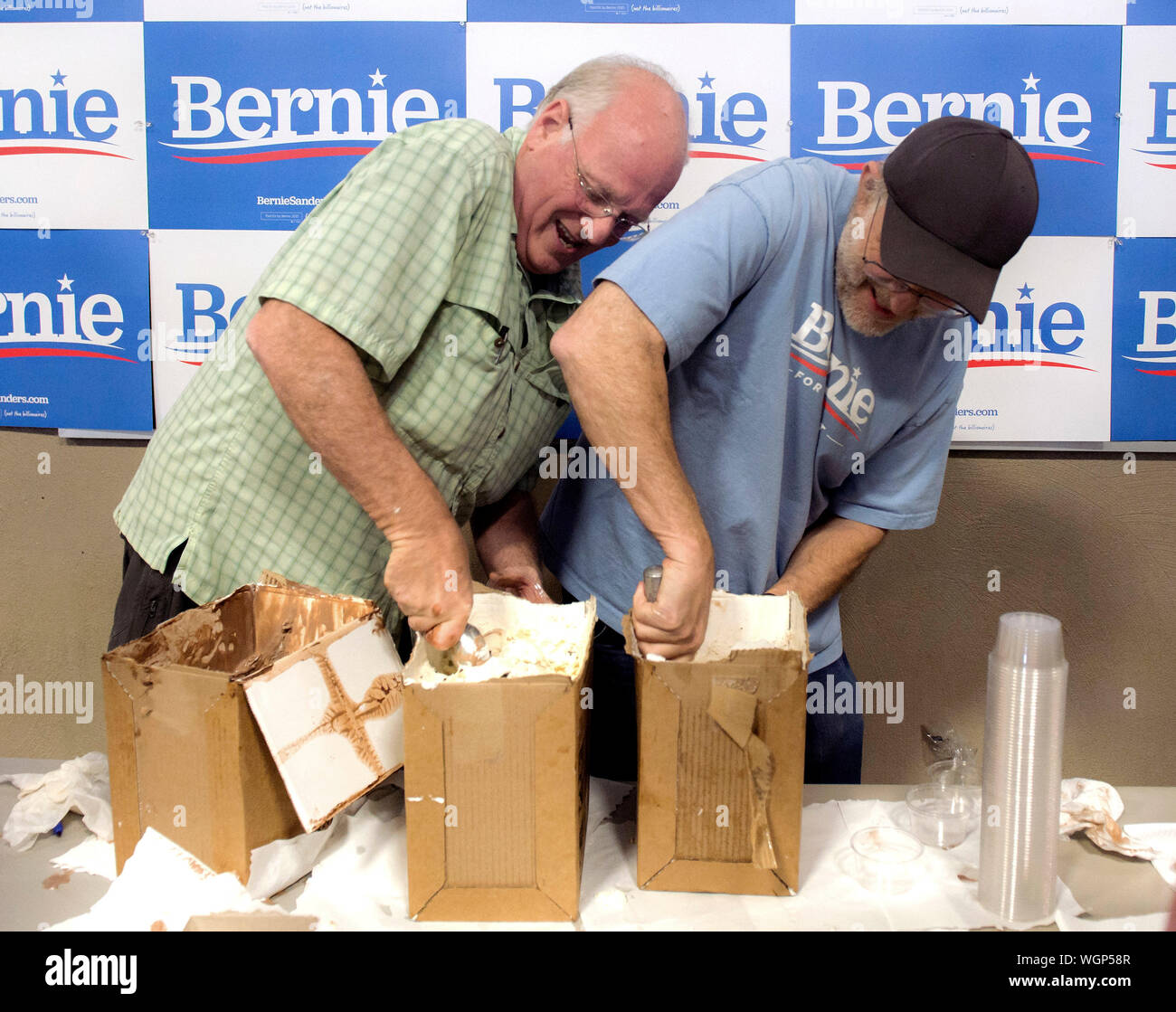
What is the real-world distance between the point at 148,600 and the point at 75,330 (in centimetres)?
99

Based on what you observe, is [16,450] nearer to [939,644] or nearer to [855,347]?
[855,347]

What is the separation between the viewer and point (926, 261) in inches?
51.0

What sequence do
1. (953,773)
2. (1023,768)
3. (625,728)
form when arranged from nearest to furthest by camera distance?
(1023,768)
(953,773)
(625,728)

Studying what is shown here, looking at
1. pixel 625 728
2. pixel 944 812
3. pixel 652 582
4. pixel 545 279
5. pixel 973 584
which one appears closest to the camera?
pixel 652 582

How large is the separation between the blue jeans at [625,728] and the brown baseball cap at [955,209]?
76 cm

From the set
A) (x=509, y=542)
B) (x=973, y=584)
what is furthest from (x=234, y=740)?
(x=973, y=584)

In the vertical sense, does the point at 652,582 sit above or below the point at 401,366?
below

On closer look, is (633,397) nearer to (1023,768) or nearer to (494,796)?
(494,796)

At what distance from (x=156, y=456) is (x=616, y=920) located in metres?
0.99

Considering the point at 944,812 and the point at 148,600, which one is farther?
the point at 148,600

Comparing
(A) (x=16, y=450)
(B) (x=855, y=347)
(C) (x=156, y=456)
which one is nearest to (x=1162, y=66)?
(B) (x=855, y=347)

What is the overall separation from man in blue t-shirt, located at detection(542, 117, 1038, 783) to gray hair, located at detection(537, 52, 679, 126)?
0.64 ft

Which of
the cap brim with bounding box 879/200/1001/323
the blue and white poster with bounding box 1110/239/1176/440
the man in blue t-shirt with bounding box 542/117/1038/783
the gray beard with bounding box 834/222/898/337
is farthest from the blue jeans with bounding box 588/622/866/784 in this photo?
the blue and white poster with bounding box 1110/239/1176/440

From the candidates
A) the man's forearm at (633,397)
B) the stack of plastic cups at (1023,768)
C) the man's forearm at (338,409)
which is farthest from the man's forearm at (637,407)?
the stack of plastic cups at (1023,768)
